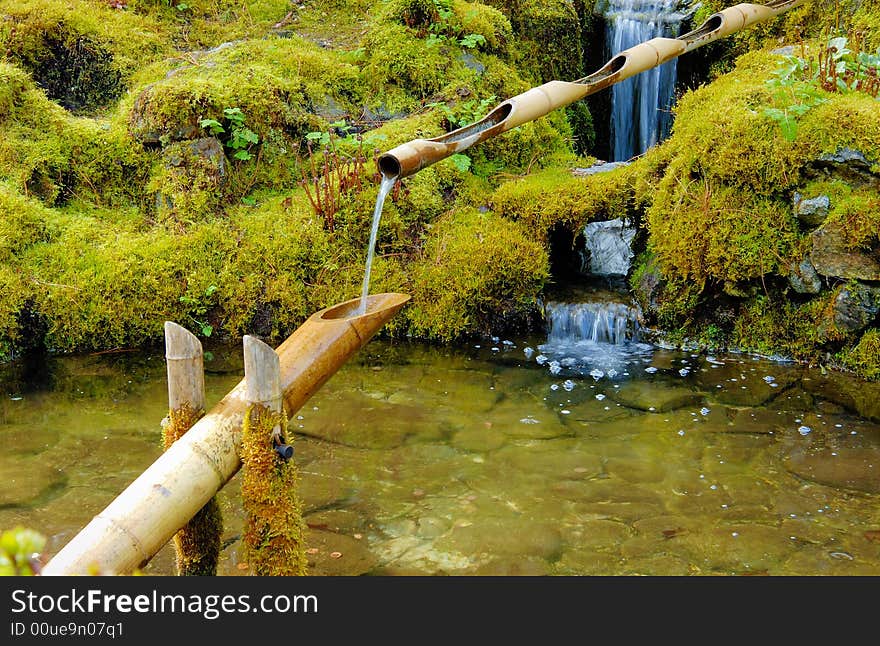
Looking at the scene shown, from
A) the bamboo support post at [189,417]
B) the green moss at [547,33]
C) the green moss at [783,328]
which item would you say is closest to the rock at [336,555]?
the bamboo support post at [189,417]

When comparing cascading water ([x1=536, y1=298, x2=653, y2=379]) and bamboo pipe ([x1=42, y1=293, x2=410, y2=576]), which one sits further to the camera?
cascading water ([x1=536, y1=298, x2=653, y2=379])

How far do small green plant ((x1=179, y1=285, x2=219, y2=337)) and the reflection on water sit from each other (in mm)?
307

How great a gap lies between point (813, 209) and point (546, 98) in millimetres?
2671

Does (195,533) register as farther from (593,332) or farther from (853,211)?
(853,211)

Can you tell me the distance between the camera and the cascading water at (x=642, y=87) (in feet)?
33.1

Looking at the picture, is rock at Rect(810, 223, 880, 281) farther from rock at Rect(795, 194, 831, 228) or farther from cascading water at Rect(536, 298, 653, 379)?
cascading water at Rect(536, 298, 653, 379)

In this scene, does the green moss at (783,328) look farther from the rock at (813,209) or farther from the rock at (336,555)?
the rock at (336,555)

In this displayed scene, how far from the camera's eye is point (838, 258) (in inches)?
267

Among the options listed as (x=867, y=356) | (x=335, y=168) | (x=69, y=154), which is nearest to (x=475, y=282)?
(x=335, y=168)

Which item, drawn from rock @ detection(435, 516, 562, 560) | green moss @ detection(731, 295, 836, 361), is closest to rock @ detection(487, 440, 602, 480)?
rock @ detection(435, 516, 562, 560)

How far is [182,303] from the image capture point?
7.80m

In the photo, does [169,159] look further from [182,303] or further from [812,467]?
[812,467]

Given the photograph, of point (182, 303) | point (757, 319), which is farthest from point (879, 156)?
point (182, 303)

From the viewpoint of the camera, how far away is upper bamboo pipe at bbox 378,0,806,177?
5.14 m
